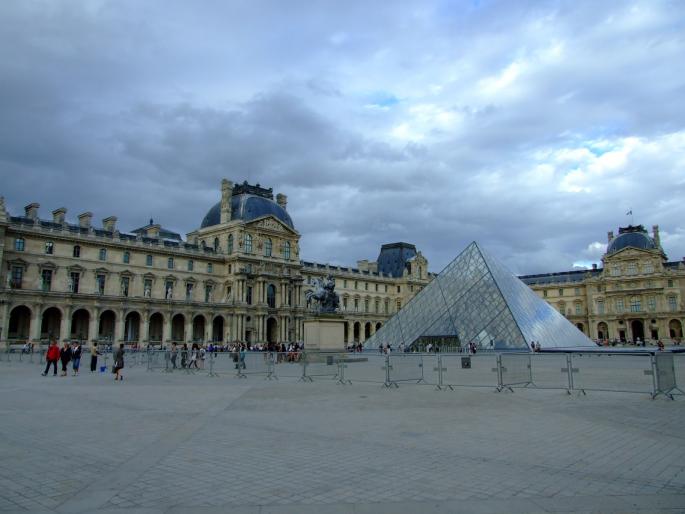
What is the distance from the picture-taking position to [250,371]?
69.5 feet

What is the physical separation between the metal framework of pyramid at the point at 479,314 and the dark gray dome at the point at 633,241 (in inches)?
1812

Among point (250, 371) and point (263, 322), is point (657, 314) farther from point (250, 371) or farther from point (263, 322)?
point (250, 371)

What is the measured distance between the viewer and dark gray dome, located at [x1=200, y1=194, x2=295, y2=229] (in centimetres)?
6615

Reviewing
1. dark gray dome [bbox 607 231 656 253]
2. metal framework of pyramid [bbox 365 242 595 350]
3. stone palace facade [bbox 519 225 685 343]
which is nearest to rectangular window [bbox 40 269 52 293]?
metal framework of pyramid [bbox 365 242 595 350]

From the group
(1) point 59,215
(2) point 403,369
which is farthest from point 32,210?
(2) point 403,369

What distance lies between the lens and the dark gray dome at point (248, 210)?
6615cm

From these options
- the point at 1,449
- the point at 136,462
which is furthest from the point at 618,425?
the point at 1,449

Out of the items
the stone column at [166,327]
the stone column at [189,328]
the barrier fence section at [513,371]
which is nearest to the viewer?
the barrier fence section at [513,371]

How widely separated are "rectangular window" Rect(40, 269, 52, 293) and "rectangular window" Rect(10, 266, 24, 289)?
5.48 ft

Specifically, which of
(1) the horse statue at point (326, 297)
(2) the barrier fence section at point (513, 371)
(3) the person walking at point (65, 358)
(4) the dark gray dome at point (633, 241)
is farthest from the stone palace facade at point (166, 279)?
(4) the dark gray dome at point (633, 241)

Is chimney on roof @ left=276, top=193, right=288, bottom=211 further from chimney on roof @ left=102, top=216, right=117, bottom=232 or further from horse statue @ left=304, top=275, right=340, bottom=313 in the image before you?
horse statue @ left=304, top=275, right=340, bottom=313

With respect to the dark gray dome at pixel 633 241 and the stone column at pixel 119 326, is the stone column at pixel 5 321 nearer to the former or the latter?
the stone column at pixel 119 326

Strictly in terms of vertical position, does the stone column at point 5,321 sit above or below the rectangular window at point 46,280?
below

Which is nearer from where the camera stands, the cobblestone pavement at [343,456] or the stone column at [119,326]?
the cobblestone pavement at [343,456]
